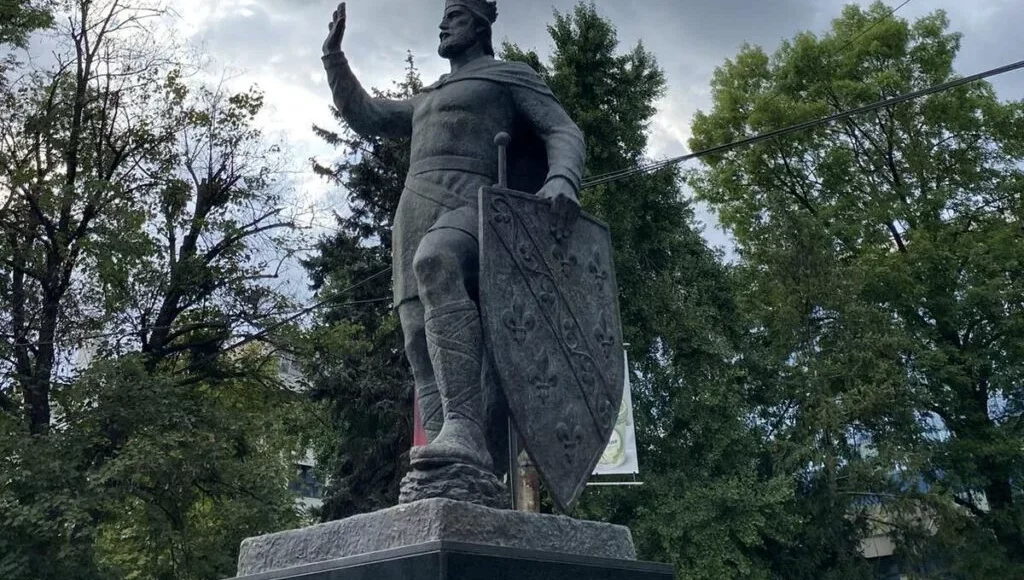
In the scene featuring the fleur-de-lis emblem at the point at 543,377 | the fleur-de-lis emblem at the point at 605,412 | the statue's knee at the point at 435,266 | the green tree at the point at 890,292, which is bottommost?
the fleur-de-lis emblem at the point at 605,412

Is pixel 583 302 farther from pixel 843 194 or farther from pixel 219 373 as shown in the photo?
pixel 843 194

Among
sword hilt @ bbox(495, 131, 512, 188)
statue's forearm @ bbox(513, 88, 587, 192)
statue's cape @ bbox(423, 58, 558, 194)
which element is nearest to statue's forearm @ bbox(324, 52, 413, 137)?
statue's cape @ bbox(423, 58, 558, 194)

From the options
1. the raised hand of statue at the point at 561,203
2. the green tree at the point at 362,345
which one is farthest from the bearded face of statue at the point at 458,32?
the green tree at the point at 362,345

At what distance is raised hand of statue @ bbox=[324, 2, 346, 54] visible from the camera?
5.05 metres

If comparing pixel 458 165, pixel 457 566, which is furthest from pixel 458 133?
pixel 457 566

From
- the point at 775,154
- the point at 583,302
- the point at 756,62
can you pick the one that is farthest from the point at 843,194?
the point at 583,302

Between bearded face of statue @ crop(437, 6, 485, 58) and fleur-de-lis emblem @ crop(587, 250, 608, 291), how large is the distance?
1263 millimetres

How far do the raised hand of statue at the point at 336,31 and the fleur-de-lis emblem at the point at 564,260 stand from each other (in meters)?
1.56

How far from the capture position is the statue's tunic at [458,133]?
4.75 metres

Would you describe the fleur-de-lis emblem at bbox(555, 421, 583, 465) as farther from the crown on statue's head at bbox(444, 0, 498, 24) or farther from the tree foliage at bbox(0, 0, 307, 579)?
the tree foliage at bbox(0, 0, 307, 579)

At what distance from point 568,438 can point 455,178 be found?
1.31 m

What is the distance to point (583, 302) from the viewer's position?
15.3ft

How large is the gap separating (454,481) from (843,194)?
2121 centimetres

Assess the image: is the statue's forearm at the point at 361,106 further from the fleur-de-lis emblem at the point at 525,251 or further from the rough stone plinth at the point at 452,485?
the rough stone plinth at the point at 452,485
